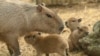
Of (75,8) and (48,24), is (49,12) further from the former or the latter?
(75,8)

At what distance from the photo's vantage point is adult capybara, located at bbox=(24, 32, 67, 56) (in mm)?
5457

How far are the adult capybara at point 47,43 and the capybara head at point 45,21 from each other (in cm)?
13

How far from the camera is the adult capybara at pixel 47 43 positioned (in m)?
5.46

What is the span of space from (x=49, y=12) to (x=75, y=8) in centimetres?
422

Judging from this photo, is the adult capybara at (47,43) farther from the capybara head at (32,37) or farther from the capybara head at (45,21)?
the capybara head at (45,21)

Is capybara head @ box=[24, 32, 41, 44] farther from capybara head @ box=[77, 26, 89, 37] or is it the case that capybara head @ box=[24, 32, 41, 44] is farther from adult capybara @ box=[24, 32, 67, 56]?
capybara head @ box=[77, 26, 89, 37]

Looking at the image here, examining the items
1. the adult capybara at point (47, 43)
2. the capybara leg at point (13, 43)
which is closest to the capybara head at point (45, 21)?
the adult capybara at point (47, 43)

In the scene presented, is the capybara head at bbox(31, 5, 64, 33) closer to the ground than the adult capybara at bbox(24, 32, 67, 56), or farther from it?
farther from it

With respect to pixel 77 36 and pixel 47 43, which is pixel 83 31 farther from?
pixel 47 43

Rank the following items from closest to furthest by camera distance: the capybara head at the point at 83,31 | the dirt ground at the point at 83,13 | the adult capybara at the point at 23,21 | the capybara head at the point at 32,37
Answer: the adult capybara at the point at 23,21, the capybara head at the point at 32,37, the capybara head at the point at 83,31, the dirt ground at the point at 83,13

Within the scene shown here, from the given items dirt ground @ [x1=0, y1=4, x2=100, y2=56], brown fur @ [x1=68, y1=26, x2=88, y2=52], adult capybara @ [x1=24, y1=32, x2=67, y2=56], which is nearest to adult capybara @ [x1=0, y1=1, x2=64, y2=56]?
adult capybara @ [x1=24, y1=32, x2=67, y2=56]

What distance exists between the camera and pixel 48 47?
562 centimetres

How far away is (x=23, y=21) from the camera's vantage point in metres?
5.50

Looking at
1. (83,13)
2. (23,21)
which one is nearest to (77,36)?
(23,21)
